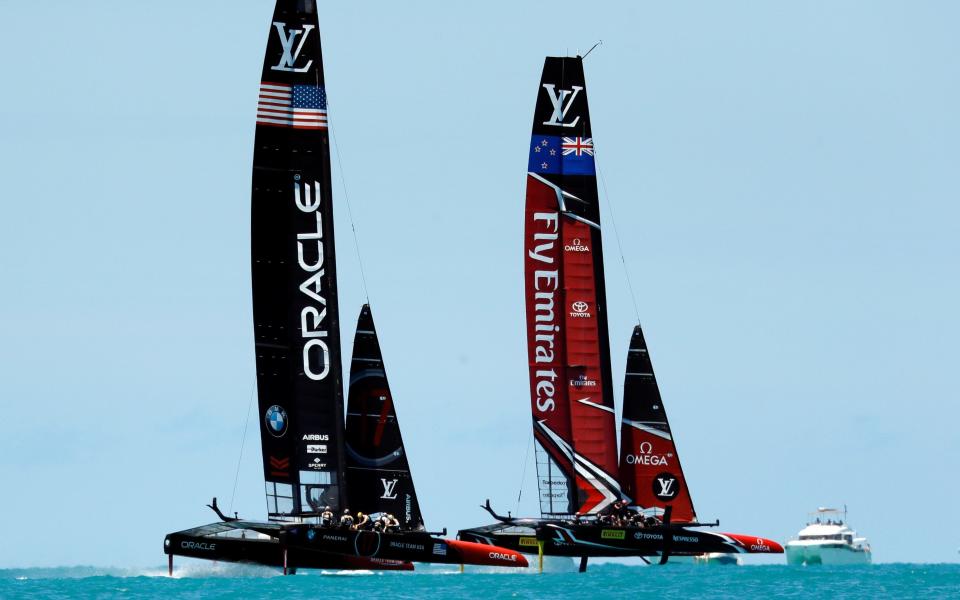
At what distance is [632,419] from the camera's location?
194 feet

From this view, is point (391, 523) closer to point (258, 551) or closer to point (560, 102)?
point (258, 551)

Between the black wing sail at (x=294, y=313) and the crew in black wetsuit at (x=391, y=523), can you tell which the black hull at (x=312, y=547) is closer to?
the crew in black wetsuit at (x=391, y=523)

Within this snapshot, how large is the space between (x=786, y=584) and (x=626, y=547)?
4.81 metres

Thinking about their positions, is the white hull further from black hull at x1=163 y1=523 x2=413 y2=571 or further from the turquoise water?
black hull at x1=163 y1=523 x2=413 y2=571

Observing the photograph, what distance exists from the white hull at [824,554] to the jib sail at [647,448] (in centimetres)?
3208

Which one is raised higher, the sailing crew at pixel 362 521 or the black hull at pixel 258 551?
the sailing crew at pixel 362 521

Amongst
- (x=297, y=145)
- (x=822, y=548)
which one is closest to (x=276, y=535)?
(x=297, y=145)

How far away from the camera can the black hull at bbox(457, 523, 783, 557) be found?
5650cm

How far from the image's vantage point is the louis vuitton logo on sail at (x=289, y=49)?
174 feet

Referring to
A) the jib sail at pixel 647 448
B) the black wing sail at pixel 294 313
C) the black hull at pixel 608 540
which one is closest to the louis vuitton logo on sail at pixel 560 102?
the jib sail at pixel 647 448

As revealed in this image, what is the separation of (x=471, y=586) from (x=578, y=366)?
8.12 meters

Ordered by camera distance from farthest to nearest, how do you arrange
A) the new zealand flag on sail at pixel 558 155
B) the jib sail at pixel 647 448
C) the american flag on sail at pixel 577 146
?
the american flag on sail at pixel 577 146 < the new zealand flag on sail at pixel 558 155 < the jib sail at pixel 647 448

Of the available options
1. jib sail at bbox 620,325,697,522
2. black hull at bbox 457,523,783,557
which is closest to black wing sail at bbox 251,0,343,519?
black hull at bbox 457,523,783,557

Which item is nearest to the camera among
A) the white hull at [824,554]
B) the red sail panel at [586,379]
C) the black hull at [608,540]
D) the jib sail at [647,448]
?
the black hull at [608,540]
